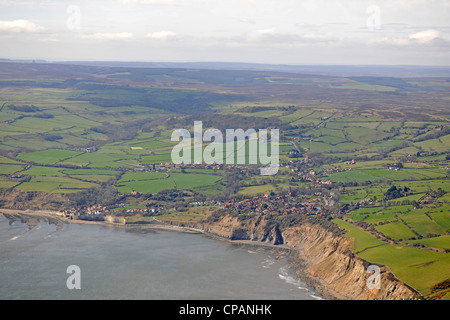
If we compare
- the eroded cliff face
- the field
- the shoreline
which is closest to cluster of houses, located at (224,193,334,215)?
the field

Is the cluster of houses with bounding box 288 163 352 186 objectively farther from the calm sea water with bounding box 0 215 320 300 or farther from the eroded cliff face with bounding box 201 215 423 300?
the calm sea water with bounding box 0 215 320 300

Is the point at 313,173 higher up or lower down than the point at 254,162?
lower down

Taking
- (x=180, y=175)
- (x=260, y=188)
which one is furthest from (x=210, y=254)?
(x=180, y=175)

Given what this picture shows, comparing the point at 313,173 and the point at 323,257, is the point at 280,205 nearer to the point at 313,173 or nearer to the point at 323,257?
the point at 323,257

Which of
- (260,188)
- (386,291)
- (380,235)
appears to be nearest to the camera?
(386,291)

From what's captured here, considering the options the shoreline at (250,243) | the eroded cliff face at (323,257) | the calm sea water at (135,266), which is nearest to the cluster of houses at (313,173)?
the eroded cliff face at (323,257)

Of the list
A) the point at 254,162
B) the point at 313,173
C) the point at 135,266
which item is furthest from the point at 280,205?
the point at 254,162

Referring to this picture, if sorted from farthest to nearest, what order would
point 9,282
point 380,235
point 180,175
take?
point 180,175 < point 380,235 < point 9,282
